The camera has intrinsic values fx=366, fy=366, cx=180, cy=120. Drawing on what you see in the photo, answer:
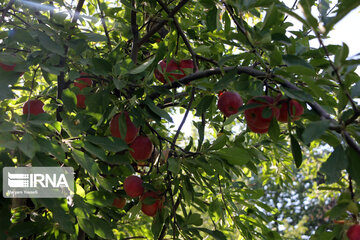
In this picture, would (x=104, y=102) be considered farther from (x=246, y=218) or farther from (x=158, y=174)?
(x=246, y=218)

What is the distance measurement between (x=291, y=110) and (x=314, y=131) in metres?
0.34

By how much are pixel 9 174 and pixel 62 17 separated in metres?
0.66

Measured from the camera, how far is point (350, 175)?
3.71ft

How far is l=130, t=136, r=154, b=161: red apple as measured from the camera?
1790 millimetres

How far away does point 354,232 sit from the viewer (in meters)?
1.07

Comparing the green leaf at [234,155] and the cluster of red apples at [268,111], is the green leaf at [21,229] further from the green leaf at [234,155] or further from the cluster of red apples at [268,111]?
the cluster of red apples at [268,111]

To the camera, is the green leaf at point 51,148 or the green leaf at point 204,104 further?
the green leaf at point 204,104

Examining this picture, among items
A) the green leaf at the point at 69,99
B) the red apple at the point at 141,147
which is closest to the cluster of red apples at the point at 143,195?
the red apple at the point at 141,147

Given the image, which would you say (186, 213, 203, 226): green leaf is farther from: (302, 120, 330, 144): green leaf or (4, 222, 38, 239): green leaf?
(302, 120, 330, 144): green leaf

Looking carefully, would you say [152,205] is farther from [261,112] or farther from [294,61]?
[294,61]

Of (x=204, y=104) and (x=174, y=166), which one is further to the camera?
(x=204, y=104)

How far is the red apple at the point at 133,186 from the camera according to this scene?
1.83 metres

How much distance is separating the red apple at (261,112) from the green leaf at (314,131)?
0.99ft

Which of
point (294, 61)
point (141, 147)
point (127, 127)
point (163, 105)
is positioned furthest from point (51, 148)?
point (163, 105)
